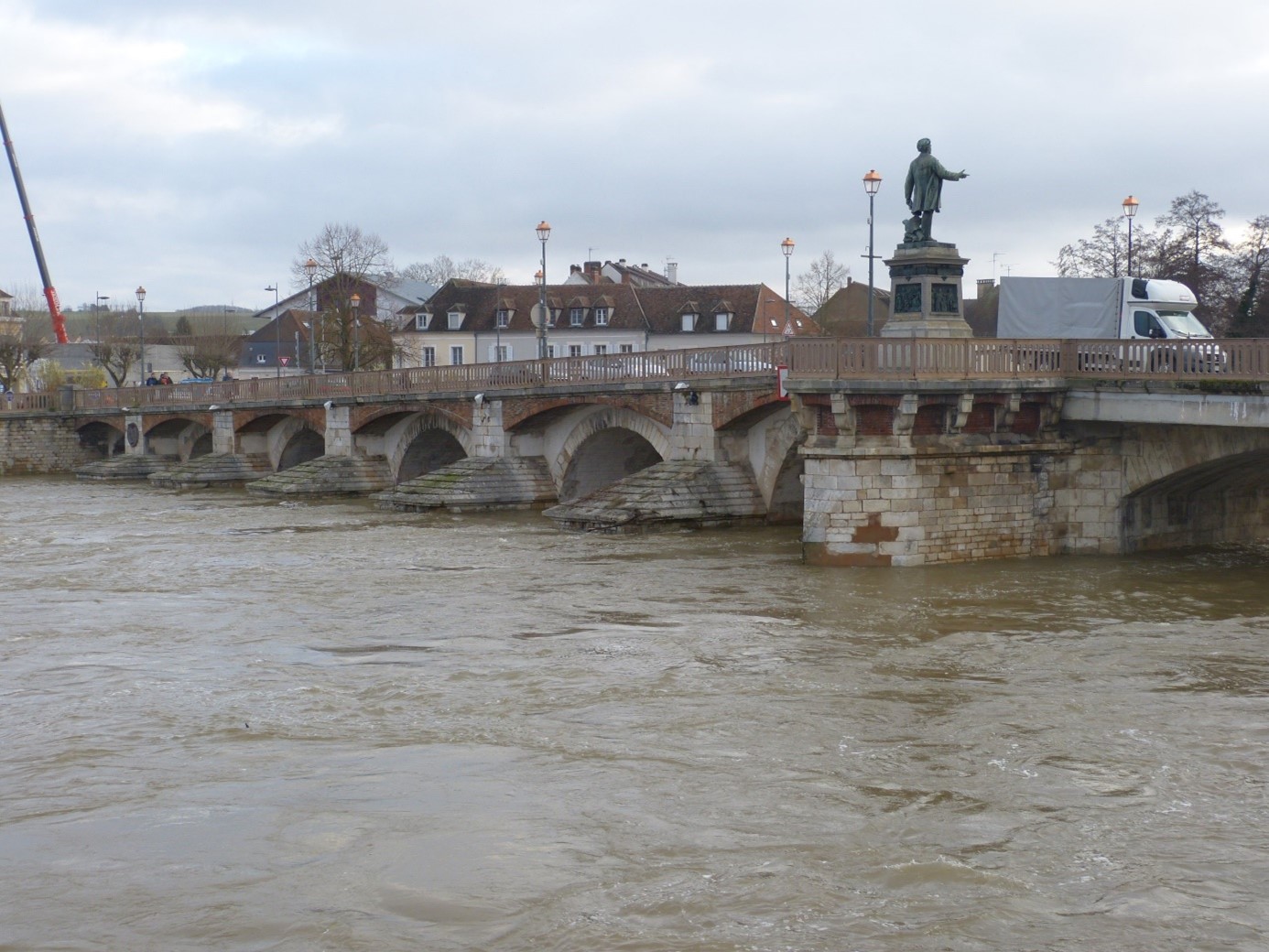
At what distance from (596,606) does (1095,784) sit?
9855mm

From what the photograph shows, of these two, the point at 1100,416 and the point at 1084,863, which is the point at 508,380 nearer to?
the point at 1100,416

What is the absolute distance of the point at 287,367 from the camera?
89188mm

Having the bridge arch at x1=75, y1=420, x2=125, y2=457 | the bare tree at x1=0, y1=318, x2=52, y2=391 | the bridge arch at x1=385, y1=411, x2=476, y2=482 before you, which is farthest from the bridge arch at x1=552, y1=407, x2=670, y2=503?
the bare tree at x1=0, y1=318, x2=52, y2=391

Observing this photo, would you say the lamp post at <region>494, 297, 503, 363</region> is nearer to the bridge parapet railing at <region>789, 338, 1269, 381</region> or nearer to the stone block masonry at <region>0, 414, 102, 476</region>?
the stone block masonry at <region>0, 414, 102, 476</region>

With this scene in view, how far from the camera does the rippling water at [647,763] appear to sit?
962 centimetres

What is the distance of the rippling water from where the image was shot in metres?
9.62

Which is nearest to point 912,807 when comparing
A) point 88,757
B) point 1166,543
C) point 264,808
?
point 264,808

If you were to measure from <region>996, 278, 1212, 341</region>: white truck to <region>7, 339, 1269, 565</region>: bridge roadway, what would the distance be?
2929mm

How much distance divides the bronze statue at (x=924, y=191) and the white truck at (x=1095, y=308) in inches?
124

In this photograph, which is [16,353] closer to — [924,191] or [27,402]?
[27,402]

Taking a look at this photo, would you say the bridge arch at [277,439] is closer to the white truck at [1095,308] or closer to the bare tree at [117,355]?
the white truck at [1095,308]

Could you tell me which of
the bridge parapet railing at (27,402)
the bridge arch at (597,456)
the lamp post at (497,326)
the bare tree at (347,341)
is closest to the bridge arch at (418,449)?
the bridge arch at (597,456)

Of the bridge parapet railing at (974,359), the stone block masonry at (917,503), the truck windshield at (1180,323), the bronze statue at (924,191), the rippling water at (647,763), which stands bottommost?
the rippling water at (647,763)

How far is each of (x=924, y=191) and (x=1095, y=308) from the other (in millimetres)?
4489
